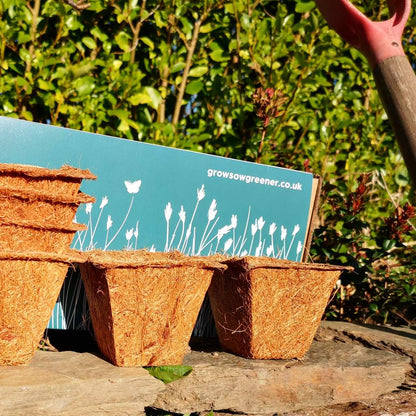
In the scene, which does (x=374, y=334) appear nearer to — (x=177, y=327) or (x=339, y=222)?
(x=339, y=222)

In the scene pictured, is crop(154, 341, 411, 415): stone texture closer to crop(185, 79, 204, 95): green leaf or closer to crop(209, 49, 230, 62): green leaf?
crop(185, 79, 204, 95): green leaf

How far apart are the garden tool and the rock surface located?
50.7 inches

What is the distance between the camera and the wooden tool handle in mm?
1001

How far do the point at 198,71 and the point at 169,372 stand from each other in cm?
181

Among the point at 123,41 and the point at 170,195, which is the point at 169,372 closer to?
the point at 170,195

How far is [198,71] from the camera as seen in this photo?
3.30 meters

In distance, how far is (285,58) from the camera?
3.61 metres

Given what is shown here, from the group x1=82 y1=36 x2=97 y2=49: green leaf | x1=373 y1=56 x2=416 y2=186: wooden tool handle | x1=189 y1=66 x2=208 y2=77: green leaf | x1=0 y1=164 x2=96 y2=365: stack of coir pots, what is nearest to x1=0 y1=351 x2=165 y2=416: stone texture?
x1=0 y1=164 x2=96 y2=365: stack of coir pots

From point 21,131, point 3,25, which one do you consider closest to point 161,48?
point 3,25

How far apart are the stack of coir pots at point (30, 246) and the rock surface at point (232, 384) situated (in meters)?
0.13

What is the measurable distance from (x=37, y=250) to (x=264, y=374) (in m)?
0.95

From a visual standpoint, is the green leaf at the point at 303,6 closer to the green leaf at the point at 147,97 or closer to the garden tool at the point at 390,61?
the green leaf at the point at 147,97

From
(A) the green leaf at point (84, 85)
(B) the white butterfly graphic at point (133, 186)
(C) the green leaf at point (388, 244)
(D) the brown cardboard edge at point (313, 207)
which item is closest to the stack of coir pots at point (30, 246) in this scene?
(B) the white butterfly graphic at point (133, 186)

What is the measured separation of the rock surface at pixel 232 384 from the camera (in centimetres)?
181
